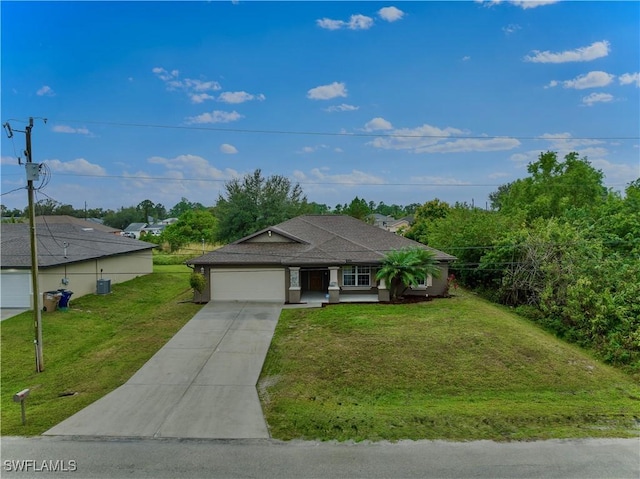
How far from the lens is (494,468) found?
680 centimetres

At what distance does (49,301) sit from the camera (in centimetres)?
1741

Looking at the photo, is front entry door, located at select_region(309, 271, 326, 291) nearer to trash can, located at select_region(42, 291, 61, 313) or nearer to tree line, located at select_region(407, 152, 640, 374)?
tree line, located at select_region(407, 152, 640, 374)

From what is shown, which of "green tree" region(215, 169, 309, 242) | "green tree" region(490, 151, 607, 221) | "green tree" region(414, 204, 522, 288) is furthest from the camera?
"green tree" region(215, 169, 309, 242)

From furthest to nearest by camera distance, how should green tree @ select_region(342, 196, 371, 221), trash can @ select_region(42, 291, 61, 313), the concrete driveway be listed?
green tree @ select_region(342, 196, 371, 221) < trash can @ select_region(42, 291, 61, 313) < the concrete driveway

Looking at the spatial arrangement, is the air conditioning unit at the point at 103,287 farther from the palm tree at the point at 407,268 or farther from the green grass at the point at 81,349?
the palm tree at the point at 407,268

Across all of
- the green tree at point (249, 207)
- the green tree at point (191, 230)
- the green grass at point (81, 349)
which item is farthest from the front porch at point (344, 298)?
the green tree at point (191, 230)

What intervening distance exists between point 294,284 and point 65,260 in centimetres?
1151

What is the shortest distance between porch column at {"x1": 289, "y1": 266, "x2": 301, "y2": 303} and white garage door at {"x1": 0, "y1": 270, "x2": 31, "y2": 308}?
1197cm

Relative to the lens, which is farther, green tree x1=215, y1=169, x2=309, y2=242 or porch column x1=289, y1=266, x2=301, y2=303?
green tree x1=215, y1=169, x2=309, y2=242

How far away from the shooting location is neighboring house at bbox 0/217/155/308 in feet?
59.5

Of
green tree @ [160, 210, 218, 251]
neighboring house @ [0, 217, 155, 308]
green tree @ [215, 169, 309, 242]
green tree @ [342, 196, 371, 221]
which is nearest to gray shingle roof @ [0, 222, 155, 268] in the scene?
neighboring house @ [0, 217, 155, 308]

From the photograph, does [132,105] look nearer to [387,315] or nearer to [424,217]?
[387,315]

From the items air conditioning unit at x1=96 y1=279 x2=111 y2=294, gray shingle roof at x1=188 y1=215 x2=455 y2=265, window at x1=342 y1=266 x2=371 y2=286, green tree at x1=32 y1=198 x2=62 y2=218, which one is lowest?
air conditioning unit at x1=96 y1=279 x2=111 y2=294

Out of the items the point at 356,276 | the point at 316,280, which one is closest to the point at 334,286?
the point at 356,276
